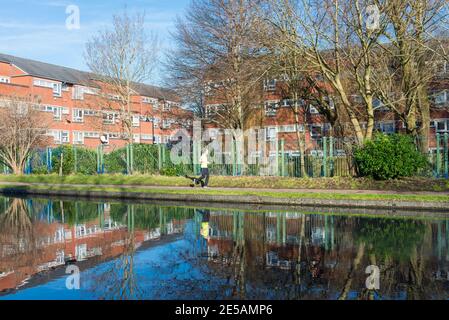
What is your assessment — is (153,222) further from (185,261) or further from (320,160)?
(320,160)

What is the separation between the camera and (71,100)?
55.5 meters

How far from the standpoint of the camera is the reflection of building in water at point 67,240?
808 centimetres

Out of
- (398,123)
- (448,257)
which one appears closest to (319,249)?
(448,257)

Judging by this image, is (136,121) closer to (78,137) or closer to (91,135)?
(91,135)

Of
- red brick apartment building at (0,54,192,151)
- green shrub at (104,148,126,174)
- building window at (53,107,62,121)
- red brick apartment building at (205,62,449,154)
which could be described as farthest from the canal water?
building window at (53,107,62,121)

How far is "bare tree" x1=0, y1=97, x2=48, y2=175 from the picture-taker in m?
32.5

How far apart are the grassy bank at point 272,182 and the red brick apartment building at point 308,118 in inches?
378

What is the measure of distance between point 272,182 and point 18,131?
19.4 metres

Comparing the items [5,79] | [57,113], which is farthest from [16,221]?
[5,79]

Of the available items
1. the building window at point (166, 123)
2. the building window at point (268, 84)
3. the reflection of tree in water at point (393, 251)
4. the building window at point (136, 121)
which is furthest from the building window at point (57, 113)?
the reflection of tree in water at point (393, 251)

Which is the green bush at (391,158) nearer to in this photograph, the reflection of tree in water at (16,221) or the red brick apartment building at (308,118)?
the red brick apartment building at (308,118)

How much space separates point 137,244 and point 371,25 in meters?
15.3

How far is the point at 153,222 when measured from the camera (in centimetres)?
1333
